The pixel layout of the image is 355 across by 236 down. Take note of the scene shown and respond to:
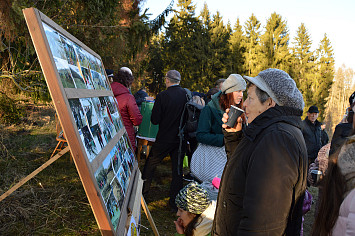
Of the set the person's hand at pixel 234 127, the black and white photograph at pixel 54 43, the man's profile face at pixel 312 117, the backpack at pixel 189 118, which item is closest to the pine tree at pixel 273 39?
the man's profile face at pixel 312 117

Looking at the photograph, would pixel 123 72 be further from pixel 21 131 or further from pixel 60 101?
pixel 21 131

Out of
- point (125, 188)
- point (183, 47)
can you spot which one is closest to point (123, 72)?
point (125, 188)

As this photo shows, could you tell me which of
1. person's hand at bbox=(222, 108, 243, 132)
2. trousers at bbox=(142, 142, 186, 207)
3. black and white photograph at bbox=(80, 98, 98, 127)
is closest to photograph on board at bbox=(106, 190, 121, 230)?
black and white photograph at bbox=(80, 98, 98, 127)

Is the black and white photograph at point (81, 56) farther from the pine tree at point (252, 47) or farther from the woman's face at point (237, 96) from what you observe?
the pine tree at point (252, 47)

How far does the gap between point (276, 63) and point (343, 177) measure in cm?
2776

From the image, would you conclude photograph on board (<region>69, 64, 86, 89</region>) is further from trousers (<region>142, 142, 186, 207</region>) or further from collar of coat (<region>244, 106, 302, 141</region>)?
trousers (<region>142, 142, 186, 207</region>)

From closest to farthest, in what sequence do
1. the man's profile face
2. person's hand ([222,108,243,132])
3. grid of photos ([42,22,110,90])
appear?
grid of photos ([42,22,110,90]) → person's hand ([222,108,243,132]) → the man's profile face

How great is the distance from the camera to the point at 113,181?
1.63 meters

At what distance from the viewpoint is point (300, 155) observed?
1353 millimetres

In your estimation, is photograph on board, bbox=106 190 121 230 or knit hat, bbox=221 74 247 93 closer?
photograph on board, bbox=106 190 121 230

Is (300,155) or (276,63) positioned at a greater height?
(276,63)

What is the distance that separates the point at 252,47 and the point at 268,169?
28.4 m

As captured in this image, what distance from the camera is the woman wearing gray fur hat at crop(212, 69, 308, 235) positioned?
129 centimetres

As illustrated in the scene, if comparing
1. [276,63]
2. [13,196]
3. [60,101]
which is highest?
[276,63]
